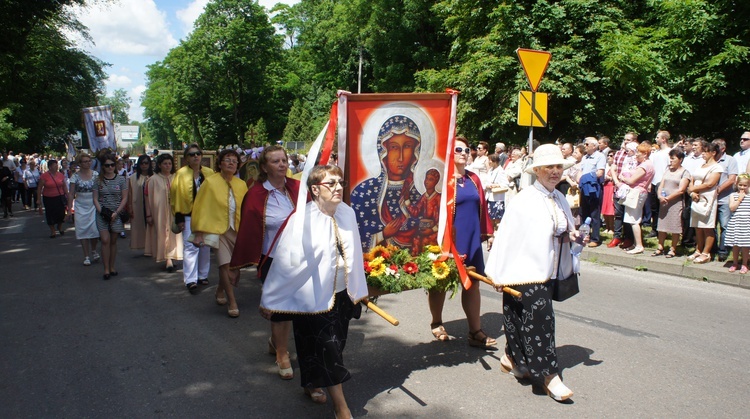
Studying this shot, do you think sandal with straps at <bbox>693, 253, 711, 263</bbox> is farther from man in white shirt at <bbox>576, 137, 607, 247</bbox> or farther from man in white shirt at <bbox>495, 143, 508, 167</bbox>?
man in white shirt at <bbox>495, 143, 508, 167</bbox>

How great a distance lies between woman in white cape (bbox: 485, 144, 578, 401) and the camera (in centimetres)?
412

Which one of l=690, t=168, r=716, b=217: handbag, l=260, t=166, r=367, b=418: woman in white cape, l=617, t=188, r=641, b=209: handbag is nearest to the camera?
l=260, t=166, r=367, b=418: woman in white cape

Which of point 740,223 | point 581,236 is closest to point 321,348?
point 581,236

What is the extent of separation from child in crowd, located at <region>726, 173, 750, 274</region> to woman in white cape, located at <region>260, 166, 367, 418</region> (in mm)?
6873

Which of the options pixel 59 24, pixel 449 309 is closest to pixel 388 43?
pixel 59 24

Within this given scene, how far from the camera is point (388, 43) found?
33.2m

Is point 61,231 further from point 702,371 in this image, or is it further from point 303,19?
point 303,19

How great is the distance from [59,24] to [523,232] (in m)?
37.0

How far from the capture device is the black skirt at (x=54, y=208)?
13.0 m

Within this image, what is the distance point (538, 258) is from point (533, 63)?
255 inches

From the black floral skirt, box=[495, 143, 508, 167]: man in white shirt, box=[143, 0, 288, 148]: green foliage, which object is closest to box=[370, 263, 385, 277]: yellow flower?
the black floral skirt

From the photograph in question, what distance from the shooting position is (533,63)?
31.8 ft

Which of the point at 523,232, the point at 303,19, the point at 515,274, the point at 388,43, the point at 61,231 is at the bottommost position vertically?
the point at 61,231

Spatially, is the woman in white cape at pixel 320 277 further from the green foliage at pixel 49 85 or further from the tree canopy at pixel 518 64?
the green foliage at pixel 49 85
